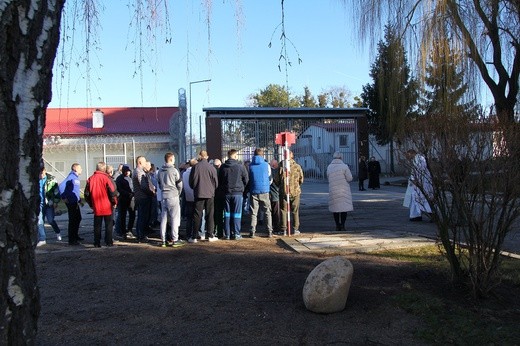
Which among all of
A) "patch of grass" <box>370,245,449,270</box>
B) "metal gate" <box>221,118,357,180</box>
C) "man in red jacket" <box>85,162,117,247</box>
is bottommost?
"patch of grass" <box>370,245,449,270</box>

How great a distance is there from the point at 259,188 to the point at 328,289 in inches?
192

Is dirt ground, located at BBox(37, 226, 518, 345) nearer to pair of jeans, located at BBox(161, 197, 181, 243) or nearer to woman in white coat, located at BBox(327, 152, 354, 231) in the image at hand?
pair of jeans, located at BBox(161, 197, 181, 243)

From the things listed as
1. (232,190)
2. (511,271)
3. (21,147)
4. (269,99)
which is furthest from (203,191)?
(269,99)

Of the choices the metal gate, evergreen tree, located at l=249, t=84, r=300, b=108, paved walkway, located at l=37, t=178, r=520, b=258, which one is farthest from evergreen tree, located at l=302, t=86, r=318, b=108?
paved walkway, located at l=37, t=178, r=520, b=258

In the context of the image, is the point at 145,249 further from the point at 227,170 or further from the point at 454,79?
the point at 454,79

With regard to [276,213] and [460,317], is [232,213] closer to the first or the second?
[276,213]

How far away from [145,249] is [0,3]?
7579mm

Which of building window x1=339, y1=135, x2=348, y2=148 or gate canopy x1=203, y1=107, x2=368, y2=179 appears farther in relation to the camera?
building window x1=339, y1=135, x2=348, y2=148

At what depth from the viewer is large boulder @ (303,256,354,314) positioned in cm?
509

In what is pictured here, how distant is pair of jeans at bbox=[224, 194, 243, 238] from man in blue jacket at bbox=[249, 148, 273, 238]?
33 cm

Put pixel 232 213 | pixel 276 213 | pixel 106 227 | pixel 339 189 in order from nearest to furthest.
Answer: pixel 106 227 < pixel 232 213 < pixel 339 189 < pixel 276 213

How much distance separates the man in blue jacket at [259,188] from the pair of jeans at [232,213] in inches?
12.8

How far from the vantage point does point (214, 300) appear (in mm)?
5711

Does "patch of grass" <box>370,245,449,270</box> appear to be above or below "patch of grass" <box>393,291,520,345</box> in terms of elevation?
above
